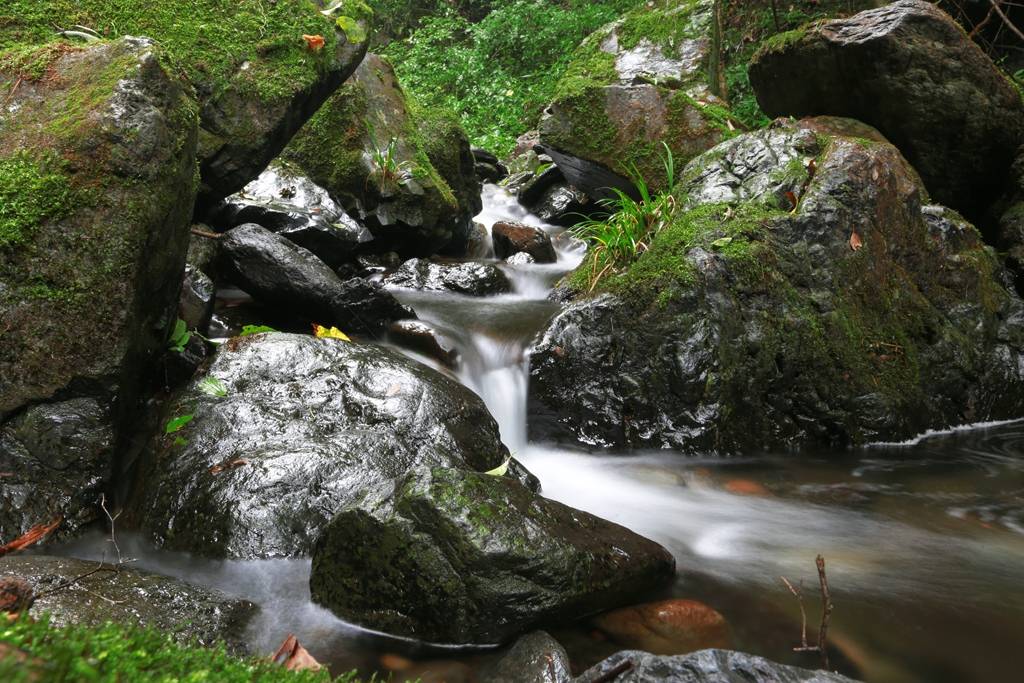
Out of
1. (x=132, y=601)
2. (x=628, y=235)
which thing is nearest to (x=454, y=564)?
(x=132, y=601)

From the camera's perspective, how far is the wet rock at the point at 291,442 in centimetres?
332

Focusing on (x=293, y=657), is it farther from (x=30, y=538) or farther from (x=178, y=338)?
(x=178, y=338)

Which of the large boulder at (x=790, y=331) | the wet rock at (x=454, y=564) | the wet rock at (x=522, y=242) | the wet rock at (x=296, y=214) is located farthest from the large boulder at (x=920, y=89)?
the wet rock at (x=454, y=564)

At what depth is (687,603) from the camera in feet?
10.3

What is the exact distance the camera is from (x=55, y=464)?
3.32 metres

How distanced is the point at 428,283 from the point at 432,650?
566 cm

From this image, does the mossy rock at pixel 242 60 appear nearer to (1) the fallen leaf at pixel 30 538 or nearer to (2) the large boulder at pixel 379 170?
(2) the large boulder at pixel 379 170

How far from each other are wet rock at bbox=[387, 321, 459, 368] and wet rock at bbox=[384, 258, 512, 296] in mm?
1980

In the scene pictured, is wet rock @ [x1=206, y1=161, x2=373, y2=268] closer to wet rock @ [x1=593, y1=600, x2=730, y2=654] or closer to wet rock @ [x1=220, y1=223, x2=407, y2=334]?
wet rock @ [x1=220, y1=223, x2=407, y2=334]

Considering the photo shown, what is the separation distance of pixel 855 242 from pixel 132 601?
5215 mm

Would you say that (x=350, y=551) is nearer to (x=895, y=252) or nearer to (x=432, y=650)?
(x=432, y=650)

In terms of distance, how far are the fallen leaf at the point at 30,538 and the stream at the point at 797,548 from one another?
14 centimetres

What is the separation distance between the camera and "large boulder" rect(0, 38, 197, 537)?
10.7ft

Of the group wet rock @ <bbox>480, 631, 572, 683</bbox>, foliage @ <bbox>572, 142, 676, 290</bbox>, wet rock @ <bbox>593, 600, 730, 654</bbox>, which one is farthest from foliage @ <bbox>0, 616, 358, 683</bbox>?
foliage @ <bbox>572, 142, 676, 290</bbox>
